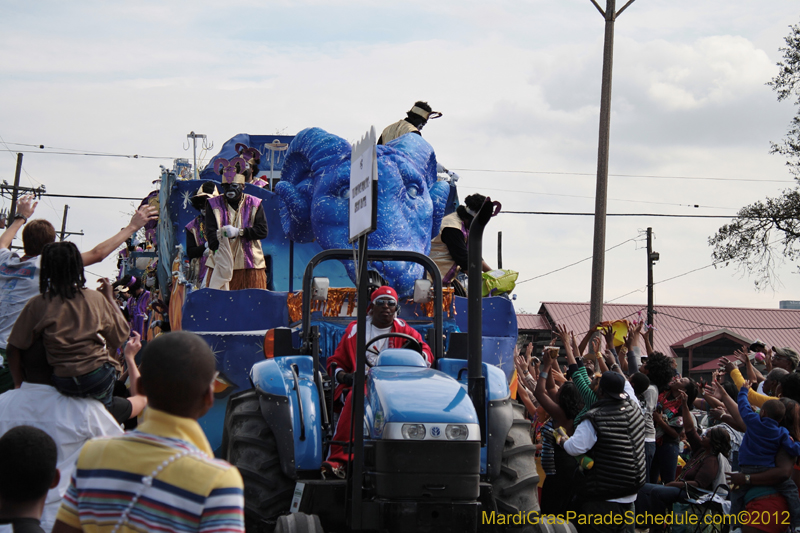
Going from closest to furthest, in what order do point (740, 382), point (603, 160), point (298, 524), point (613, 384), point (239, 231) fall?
point (298, 524) < point (613, 384) < point (740, 382) < point (239, 231) < point (603, 160)

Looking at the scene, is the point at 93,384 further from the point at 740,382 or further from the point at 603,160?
the point at 603,160

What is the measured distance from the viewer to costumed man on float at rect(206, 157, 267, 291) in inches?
368

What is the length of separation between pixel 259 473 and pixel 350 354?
3.14 ft

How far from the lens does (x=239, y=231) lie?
9305mm

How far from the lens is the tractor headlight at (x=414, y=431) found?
3910 mm

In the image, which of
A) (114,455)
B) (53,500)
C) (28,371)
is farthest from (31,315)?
(114,455)

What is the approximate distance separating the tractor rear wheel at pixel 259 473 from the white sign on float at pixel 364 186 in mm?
1518

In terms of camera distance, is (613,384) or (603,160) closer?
(613,384)

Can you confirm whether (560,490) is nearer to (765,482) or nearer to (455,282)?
(765,482)

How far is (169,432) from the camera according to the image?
201 cm

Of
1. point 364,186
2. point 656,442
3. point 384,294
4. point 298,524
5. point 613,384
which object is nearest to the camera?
point 364,186

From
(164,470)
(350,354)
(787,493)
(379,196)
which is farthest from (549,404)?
(164,470)

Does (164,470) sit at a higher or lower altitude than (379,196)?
lower

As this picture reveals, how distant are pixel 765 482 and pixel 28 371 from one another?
4.75m
